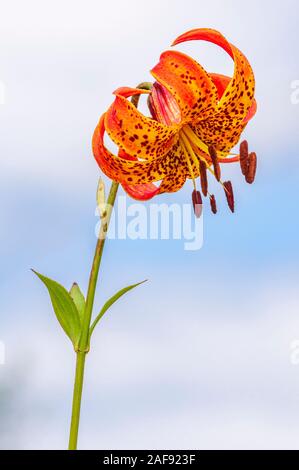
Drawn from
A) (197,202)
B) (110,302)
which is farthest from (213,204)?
(110,302)

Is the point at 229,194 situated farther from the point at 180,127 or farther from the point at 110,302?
the point at 110,302

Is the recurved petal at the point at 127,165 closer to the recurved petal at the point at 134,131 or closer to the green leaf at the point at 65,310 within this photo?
the recurved petal at the point at 134,131

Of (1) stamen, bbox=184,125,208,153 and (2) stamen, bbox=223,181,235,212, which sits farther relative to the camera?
(1) stamen, bbox=184,125,208,153

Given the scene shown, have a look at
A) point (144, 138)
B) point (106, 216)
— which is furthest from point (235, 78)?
point (106, 216)

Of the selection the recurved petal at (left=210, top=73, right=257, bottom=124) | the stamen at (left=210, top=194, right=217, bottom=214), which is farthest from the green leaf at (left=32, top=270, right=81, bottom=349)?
the recurved petal at (left=210, top=73, right=257, bottom=124)

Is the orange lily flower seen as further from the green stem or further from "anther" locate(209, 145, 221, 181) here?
the green stem
